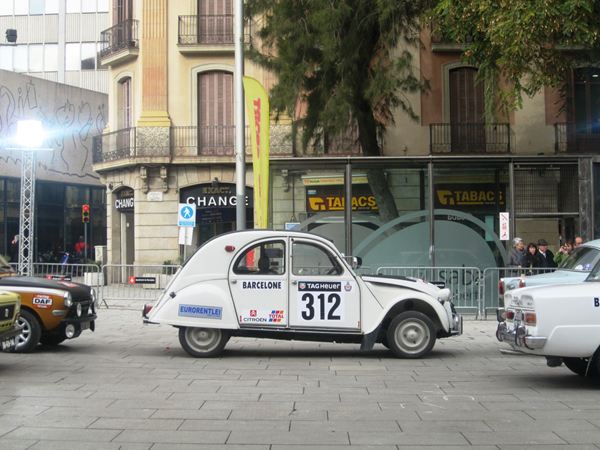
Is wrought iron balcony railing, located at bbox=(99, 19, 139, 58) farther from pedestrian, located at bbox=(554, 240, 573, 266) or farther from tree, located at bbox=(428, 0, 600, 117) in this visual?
pedestrian, located at bbox=(554, 240, 573, 266)

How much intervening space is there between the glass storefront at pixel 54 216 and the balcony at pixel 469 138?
21.8m

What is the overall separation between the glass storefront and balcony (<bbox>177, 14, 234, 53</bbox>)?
14.0m

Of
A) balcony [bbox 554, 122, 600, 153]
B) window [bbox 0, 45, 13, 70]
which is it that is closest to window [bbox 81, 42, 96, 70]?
window [bbox 0, 45, 13, 70]

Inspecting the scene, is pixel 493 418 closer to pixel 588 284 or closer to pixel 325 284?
pixel 588 284

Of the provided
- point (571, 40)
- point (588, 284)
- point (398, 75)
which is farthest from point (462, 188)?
point (588, 284)

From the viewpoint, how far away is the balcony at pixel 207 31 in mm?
27094

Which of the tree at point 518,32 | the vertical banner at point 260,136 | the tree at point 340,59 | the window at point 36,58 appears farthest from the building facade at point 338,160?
the window at point 36,58

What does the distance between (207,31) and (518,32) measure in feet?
51.3

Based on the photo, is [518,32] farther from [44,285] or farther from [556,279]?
[44,285]

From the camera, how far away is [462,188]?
19.8 metres

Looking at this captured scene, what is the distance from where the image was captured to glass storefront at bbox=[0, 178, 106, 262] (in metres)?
35.5

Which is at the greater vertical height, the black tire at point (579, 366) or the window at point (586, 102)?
the window at point (586, 102)

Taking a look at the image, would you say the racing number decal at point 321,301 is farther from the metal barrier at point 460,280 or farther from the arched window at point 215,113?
the arched window at point 215,113

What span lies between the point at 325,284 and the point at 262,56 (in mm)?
12292
